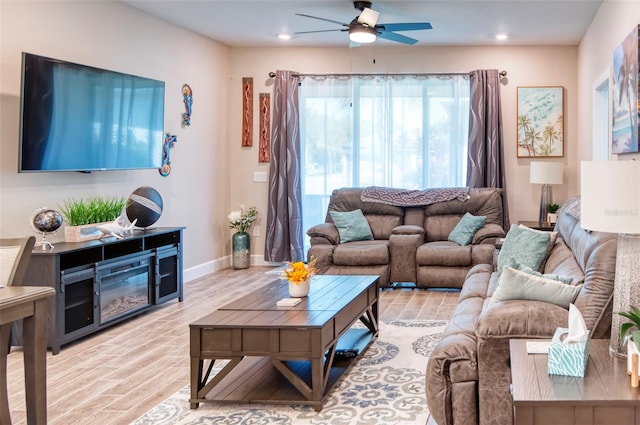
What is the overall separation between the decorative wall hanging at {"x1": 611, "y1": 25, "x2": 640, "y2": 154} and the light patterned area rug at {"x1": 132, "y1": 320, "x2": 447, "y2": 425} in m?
2.24

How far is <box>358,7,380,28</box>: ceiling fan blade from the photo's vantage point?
6.03m

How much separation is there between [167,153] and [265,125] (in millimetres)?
1800

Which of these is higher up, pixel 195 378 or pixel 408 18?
pixel 408 18

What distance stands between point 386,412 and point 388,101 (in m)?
5.43

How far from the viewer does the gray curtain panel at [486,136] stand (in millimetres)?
7836

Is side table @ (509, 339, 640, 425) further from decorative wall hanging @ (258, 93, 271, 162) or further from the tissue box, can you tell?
decorative wall hanging @ (258, 93, 271, 162)

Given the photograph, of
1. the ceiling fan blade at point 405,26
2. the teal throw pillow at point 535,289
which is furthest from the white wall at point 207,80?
the teal throw pillow at point 535,289

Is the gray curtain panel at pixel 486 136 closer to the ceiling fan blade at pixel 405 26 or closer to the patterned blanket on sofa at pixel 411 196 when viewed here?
the patterned blanket on sofa at pixel 411 196

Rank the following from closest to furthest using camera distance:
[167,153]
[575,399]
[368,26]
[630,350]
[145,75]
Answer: [575,399]
[630,350]
[368,26]
[145,75]
[167,153]

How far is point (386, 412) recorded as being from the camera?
3.28 meters

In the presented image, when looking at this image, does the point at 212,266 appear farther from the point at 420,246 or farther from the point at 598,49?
the point at 598,49

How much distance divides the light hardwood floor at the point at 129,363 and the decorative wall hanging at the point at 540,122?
8.35 feet

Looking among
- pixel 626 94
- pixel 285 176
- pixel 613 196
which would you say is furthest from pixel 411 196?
pixel 613 196

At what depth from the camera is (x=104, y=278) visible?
4.98m
